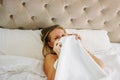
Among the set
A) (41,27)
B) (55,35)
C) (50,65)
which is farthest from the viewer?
(41,27)

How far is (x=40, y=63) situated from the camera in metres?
1.76

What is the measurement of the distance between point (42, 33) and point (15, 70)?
0.46 meters

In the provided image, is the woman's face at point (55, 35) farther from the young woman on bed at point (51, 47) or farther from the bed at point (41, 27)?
the bed at point (41, 27)

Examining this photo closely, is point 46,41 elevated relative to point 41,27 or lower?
lower

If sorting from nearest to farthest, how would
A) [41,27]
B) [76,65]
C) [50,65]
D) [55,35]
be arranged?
[76,65], [50,65], [55,35], [41,27]

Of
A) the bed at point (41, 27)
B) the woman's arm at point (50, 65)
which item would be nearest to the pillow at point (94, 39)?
the bed at point (41, 27)

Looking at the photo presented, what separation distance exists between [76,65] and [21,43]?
1.89 feet

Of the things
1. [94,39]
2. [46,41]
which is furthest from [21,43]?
[94,39]

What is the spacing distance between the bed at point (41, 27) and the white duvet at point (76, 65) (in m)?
0.21

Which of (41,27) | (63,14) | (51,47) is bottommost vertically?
(51,47)

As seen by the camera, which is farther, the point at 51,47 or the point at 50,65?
the point at 51,47

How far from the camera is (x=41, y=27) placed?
2139 mm

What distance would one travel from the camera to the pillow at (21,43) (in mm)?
1881

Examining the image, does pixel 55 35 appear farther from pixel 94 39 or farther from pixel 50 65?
pixel 94 39
